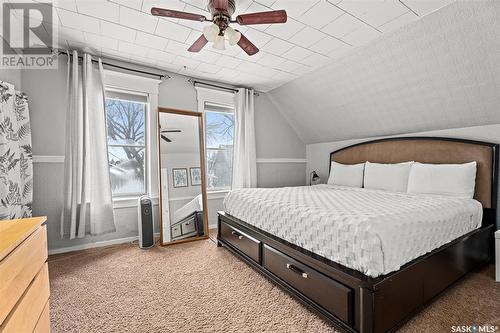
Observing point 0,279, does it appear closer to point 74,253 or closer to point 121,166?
point 74,253

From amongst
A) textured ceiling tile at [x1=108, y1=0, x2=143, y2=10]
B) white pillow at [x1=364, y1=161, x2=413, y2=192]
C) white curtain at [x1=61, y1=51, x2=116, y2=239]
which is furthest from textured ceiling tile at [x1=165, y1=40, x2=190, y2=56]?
white pillow at [x1=364, y1=161, x2=413, y2=192]

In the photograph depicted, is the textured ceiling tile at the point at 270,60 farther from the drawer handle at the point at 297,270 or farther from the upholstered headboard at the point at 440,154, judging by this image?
the drawer handle at the point at 297,270

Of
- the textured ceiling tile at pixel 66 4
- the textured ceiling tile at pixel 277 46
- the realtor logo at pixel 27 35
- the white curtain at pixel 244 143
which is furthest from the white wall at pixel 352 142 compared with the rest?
the realtor logo at pixel 27 35

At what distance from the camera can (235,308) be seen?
172cm

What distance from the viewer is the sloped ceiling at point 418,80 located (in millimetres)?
2146

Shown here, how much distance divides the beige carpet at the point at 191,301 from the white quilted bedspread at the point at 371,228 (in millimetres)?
454

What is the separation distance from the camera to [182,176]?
3.42 meters

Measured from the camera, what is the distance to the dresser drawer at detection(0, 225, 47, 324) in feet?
2.68

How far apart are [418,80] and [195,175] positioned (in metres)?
3.21

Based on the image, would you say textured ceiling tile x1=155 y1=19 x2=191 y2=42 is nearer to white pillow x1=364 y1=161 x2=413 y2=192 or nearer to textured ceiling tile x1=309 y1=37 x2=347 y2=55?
textured ceiling tile x1=309 y1=37 x2=347 y2=55

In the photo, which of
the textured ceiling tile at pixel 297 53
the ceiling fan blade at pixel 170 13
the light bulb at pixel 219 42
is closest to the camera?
the ceiling fan blade at pixel 170 13

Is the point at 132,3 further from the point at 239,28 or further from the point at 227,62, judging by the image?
the point at 227,62

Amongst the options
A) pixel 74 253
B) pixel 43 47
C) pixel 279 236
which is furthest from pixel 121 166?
pixel 279 236

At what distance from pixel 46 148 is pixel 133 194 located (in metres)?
1.14
